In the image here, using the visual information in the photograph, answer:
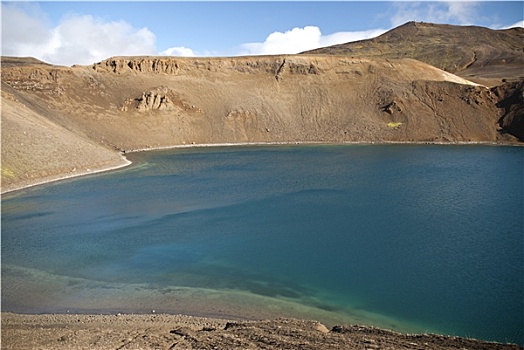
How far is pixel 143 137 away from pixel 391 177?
3886 cm

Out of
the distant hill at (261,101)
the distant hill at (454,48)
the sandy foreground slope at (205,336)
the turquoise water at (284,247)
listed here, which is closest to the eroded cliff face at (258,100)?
the distant hill at (261,101)

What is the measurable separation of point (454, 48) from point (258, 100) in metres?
80.1

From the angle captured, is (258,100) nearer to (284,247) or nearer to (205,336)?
(284,247)

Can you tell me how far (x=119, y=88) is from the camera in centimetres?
7262

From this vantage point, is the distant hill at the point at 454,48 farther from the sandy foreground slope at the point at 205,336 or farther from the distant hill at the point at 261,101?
the sandy foreground slope at the point at 205,336

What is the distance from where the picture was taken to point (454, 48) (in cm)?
12700

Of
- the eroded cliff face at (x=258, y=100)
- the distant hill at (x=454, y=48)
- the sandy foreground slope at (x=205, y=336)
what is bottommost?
the sandy foreground slope at (x=205, y=336)

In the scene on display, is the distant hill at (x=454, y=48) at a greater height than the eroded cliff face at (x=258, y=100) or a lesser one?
greater

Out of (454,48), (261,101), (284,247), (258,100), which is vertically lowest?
(284,247)

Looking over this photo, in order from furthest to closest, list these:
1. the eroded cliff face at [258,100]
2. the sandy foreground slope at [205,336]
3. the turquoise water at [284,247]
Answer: the eroded cliff face at [258,100] → the turquoise water at [284,247] → the sandy foreground slope at [205,336]

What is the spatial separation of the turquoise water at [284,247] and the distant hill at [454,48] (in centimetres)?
7862

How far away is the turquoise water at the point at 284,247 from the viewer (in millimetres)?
15273

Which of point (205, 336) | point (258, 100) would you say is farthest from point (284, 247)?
point (258, 100)

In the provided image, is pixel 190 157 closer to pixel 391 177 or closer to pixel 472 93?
pixel 391 177
